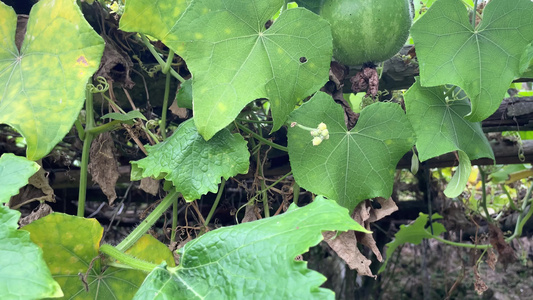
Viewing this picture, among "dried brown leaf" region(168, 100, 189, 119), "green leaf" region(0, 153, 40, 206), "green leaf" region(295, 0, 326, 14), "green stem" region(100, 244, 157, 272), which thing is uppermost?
"green leaf" region(295, 0, 326, 14)

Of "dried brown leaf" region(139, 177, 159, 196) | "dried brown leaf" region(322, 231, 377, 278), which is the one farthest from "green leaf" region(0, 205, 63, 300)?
"dried brown leaf" region(322, 231, 377, 278)

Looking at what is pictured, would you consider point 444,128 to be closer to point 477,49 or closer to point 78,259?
point 477,49

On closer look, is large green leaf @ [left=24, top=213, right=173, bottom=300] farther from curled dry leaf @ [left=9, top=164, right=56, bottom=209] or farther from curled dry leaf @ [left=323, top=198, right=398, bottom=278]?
curled dry leaf @ [left=323, top=198, right=398, bottom=278]

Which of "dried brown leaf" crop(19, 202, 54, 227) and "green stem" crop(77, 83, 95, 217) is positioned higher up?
"green stem" crop(77, 83, 95, 217)

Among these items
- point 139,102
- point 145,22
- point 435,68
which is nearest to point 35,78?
point 145,22

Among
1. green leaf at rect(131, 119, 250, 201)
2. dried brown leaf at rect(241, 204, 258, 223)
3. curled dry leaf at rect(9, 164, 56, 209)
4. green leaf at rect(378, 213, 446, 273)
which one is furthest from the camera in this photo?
green leaf at rect(378, 213, 446, 273)

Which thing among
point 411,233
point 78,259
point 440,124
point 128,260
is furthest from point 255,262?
point 411,233

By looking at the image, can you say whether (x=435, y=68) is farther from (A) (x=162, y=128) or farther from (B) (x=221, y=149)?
(A) (x=162, y=128)
